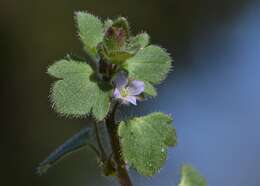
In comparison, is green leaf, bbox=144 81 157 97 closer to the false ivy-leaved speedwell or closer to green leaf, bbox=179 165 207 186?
the false ivy-leaved speedwell

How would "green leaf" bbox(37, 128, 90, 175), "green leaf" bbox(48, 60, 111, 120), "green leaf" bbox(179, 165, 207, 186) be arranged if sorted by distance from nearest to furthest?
"green leaf" bbox(48, 60, 111, 120) < "green leaf" bbox(37, 128, 90, 175) < "green leaf" bbox(179, 165, 207, 186)

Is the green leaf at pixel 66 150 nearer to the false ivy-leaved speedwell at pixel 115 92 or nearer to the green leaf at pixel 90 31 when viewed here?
the false ivy-leaved speedwell at pixel 115 92

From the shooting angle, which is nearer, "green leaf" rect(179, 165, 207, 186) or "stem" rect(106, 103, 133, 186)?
"stem" rect(106, 103, 133, 186)

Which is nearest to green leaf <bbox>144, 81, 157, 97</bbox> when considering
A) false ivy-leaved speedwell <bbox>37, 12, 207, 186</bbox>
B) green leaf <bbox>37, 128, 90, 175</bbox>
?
false ivy-leaved speedwell <bbox>37, 12, 207, 186</bbox>

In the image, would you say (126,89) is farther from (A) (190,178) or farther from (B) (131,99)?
(A) (190,178)

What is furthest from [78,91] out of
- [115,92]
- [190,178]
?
[190,178]

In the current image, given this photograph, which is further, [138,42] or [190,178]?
[190,178]

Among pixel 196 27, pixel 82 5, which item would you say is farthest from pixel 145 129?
pixel 196 27
